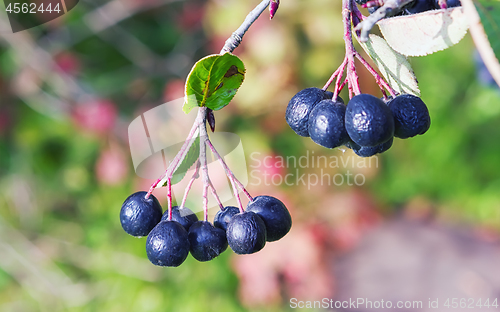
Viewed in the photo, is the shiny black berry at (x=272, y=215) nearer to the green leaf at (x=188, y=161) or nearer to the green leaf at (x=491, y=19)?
the green leaf at (x=188, y=161)

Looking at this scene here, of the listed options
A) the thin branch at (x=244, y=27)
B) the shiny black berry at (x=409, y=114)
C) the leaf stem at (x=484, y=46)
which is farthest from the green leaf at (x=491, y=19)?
the thin branch at (x=244, y=27)

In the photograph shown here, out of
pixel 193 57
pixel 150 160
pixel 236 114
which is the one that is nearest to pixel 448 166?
pixel 236 114

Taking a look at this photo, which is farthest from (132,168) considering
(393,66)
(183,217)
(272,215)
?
(393,66)

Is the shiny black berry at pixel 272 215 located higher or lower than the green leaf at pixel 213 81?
lower

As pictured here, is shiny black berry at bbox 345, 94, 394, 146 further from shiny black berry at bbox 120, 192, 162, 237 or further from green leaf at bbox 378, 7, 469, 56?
shiny black berry at bbox 120, 192, 162, 237

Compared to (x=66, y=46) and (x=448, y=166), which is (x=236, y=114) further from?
(x=448, y=166)

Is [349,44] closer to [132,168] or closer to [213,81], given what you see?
[213,81]

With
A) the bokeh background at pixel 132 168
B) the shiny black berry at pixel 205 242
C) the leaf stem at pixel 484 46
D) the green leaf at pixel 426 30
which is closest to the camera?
the leaf stem at pixel 484 46
